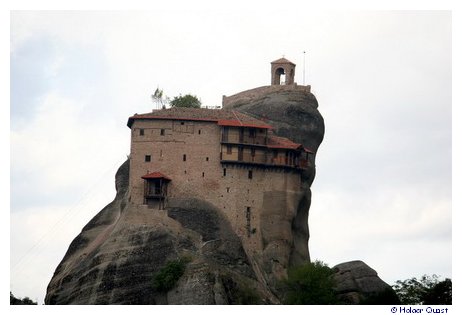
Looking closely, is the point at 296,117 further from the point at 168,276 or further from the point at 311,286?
the point at 168,276

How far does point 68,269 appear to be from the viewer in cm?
16888

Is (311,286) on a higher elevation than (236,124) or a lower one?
lower

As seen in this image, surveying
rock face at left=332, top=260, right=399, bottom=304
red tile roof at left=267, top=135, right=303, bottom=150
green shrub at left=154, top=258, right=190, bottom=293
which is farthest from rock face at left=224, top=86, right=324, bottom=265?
green shrub at left=154, top=258, right=190, bottom=293

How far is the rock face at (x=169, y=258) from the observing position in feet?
524

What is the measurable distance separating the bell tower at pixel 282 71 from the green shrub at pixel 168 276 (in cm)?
2781

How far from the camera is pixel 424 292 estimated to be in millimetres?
164250

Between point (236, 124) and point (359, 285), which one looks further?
point (236, 124)

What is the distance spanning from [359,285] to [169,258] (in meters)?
17.0

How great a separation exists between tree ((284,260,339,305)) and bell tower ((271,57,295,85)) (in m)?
23.4

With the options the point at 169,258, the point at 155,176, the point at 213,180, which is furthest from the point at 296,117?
the point at 169,258

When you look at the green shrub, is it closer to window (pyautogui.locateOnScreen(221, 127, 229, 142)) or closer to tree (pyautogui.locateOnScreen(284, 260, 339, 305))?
tree (pyautogui.locateOnScreen(284, 260, 339, 305))

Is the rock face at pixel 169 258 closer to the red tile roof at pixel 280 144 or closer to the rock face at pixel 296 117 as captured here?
the rock face at pixel 296 117

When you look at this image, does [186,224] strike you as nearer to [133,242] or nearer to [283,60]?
[133,242]

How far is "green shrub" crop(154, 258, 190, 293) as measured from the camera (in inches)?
6294
